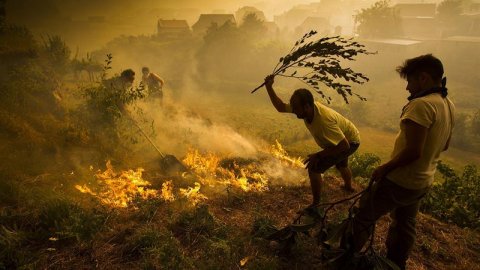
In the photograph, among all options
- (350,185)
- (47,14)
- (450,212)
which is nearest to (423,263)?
(350,185)

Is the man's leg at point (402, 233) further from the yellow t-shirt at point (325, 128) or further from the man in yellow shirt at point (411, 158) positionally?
the yellow t-shirt at point (325, 128)

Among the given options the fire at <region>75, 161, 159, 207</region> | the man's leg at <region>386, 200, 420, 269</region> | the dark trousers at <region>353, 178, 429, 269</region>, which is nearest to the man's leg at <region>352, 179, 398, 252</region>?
the dark trousers at <region>353, 178, 429, 269</region>

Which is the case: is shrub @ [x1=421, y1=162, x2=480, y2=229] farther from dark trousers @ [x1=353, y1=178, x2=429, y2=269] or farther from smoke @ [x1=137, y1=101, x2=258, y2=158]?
smoke @ [x1=137, y1=101, x2=258, y2=158]

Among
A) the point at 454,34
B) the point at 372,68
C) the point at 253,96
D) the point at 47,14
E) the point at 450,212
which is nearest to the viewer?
the point at 450,212

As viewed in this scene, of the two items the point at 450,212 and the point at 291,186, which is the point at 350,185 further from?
the point at 450,212

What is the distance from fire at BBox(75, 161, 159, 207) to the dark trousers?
3.57 meters

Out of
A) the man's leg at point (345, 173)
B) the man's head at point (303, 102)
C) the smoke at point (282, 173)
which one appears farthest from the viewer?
the smoke at point (282, 173)

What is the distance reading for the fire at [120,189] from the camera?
Result: 16.1ft

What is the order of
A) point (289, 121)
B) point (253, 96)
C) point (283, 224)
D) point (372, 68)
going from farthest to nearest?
point (372, 68)
point (253, 96)
point (289, 121)
point (283, 224)

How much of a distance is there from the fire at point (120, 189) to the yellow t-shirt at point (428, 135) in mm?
4055

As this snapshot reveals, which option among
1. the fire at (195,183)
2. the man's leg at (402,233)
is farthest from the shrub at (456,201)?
the man's leg at (402,233)

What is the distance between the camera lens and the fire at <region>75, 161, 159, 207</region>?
16.1ft

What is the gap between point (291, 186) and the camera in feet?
19.7

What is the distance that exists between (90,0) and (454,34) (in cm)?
4921
